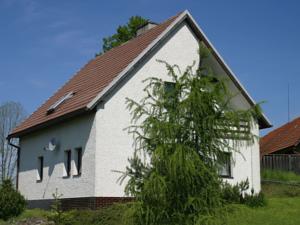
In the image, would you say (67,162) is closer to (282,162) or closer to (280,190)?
(280,190)

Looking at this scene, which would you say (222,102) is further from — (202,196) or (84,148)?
(84,148)

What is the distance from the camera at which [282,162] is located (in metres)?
31.1

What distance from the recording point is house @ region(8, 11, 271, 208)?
65.2 feet

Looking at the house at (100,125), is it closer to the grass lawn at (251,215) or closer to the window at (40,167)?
the window at (40,167)

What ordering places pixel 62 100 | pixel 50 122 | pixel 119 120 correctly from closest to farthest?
pixel 119 120, pixel 50 122, pixel 62 100

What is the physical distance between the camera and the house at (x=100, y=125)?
782 inches

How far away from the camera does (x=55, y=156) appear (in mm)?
22875

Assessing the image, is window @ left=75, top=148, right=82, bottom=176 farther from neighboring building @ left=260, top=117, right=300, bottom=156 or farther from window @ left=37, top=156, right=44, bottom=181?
neighboring building @ left=260, top=117, right=300, bottom=156

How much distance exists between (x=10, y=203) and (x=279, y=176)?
14.6 metres

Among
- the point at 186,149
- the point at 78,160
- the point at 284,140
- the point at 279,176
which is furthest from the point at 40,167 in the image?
the point at 284,140

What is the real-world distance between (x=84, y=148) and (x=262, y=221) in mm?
7435

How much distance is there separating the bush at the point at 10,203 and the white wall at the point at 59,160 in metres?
1.98

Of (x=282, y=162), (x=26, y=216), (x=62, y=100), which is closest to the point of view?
(x=26, y=216)

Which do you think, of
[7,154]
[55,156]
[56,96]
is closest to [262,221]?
[55,156]
